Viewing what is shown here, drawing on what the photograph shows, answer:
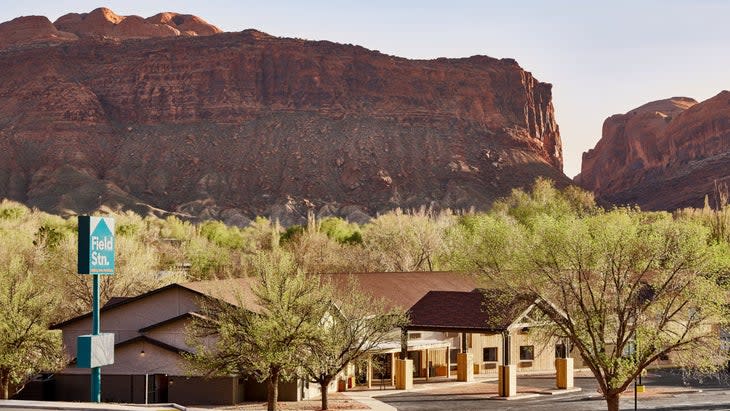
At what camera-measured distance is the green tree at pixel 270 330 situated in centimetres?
4441

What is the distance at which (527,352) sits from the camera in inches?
2552

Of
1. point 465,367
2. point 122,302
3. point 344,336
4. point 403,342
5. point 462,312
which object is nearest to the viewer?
point 344,336

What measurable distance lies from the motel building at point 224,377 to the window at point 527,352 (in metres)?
4.85

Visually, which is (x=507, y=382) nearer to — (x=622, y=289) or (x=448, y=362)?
(x=448, y=362)

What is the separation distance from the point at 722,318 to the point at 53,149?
174 meters

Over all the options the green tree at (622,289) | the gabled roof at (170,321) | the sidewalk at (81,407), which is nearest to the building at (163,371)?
the gabled roof at (170,321)

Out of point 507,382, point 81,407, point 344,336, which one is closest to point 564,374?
point 507,382

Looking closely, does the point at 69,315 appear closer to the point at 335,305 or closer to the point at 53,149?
the point at 335,305

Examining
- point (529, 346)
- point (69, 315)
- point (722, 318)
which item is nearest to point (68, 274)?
point (69, 315)

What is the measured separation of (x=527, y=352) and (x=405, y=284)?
806 cm

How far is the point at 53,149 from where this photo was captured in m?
200

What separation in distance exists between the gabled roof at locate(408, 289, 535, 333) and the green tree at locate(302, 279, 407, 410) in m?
3.77

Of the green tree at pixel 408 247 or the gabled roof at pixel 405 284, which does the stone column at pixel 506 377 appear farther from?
the green tree at pixel 408 247

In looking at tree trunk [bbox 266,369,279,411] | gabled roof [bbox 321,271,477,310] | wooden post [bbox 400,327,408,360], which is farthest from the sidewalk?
gabled roof [bbox 321,271,477,310]
